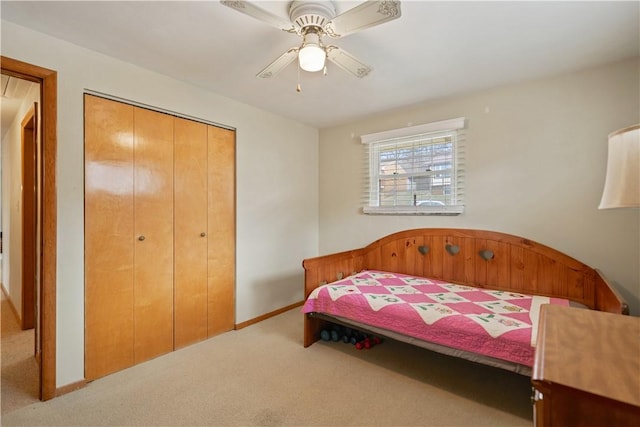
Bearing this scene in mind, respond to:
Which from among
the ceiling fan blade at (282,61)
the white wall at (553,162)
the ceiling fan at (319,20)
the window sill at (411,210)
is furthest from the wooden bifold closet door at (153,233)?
the white wall at (553,162)

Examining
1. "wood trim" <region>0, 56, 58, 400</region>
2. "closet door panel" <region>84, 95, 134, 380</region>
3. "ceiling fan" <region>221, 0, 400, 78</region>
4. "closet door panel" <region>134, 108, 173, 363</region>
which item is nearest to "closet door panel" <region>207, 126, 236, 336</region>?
"closet door panel" <region>134, 108, 173, 363</region>

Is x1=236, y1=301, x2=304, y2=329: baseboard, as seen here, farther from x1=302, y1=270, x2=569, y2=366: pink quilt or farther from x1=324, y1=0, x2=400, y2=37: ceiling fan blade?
x1=324, y1=0, x2=400, y2=37: ceiling fan blade

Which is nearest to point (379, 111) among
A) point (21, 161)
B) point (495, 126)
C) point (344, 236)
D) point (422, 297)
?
point (495, 126)

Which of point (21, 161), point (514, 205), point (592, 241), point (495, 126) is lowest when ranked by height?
point (592, 241)

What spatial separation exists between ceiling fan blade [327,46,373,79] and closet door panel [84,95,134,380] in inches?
63.0

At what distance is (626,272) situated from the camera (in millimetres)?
2160

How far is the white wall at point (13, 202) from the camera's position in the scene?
3.06 meters

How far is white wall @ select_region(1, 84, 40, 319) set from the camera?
10.0 ft

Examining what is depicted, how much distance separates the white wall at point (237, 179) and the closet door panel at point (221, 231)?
0.09 metres

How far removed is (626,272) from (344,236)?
2509 millimetres

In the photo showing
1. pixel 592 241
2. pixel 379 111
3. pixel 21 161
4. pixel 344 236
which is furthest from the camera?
pixel 344 236

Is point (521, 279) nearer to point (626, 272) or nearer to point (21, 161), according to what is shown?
point (626, 272)

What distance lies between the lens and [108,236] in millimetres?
2158

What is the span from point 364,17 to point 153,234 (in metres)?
2.16
